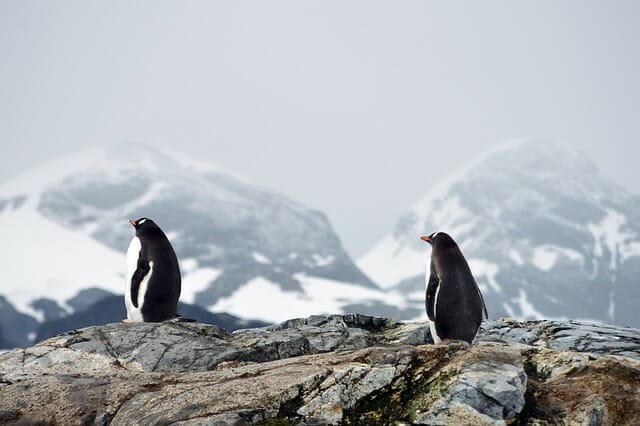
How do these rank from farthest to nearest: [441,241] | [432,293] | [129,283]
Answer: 1. [129,283]
2. [441,241]
3. [432,293]

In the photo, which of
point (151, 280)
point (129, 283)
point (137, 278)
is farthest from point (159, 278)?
point (129, 283)

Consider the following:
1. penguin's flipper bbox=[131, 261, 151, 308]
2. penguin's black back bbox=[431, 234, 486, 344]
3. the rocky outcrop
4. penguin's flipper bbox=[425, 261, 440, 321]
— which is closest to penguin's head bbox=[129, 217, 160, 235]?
penguin's flipper bbox=[131, 261, 151, 308]

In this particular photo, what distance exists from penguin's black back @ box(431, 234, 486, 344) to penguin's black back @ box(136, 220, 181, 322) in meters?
6.56

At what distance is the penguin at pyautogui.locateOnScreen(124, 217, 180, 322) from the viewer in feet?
63.0

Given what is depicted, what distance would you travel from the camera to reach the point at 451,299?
1700cm

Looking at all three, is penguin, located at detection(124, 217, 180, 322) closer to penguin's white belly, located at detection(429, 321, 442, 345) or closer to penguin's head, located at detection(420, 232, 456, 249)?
penguin's white belly, located at detection(429, 321, 442, 345)

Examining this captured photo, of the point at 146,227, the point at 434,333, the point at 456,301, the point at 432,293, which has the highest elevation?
the point at 146,227

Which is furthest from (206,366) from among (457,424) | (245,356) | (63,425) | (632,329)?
(632,329)

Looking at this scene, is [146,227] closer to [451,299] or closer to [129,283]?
[129,283]

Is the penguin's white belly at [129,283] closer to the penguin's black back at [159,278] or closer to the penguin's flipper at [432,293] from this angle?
the penguin's black back at [159,278]

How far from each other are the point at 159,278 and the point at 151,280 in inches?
7.8

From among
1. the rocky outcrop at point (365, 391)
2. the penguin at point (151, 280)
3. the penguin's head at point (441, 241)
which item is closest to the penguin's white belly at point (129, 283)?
the penguin at point (151, 280)

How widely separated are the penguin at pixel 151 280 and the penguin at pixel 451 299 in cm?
637

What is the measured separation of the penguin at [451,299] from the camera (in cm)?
1692
